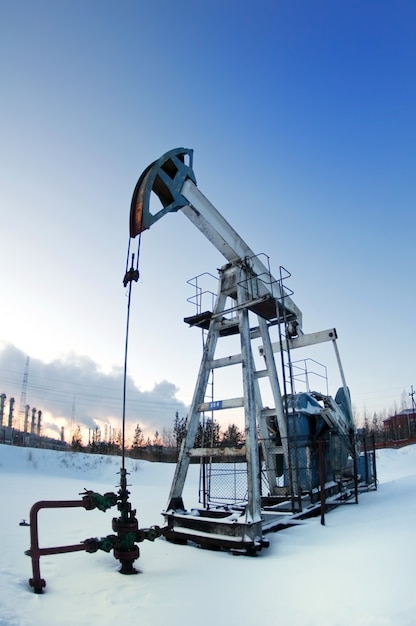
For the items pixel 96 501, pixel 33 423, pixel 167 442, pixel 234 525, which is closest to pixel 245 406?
pixel 234 525

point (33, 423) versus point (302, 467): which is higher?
point (33, 423)

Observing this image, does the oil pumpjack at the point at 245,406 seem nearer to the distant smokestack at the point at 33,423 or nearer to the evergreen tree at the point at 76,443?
the evergreen tree at the point at 76,443

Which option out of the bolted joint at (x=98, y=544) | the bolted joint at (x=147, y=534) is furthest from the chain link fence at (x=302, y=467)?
the bolted joint at (x=98, y=544)

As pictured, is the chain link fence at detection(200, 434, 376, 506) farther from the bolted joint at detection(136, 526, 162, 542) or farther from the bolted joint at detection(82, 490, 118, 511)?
the bolted joint at detection(82, 490, 118, 511)

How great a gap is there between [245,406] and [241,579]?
109 inches

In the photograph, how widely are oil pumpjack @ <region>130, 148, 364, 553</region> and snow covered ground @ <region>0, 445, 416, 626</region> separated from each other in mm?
456

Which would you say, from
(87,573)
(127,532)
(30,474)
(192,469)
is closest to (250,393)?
(127,532)

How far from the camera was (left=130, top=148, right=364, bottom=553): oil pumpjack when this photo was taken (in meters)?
6.74

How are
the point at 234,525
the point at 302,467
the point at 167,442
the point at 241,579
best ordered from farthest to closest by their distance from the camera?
the point at 167,442, the point at 302,467, the point at 234,525, the point at 241,579

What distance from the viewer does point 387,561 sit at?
4.45 m

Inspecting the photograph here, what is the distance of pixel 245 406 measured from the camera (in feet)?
23.2

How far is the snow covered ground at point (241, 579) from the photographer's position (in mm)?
3461

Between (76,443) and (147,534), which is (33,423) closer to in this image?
(76,443)

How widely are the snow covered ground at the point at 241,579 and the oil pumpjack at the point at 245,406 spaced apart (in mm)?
456
